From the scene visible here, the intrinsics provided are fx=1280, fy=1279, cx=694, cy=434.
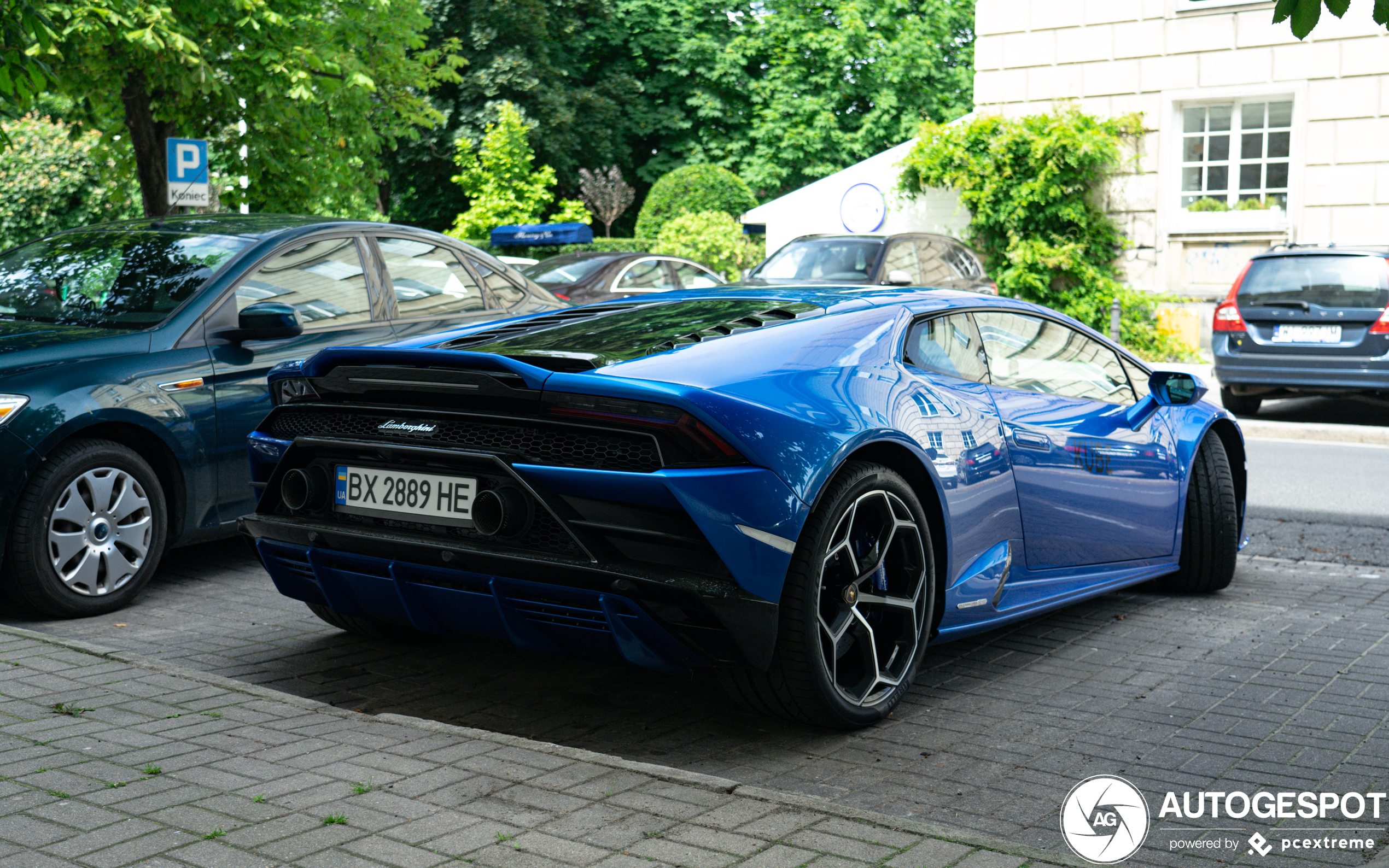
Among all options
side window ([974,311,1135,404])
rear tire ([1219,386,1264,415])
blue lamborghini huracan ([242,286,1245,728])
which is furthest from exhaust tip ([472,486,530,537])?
rear tire ([1219,386,1264,415])

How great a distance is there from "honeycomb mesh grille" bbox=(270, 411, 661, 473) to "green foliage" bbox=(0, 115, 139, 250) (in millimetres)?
23993

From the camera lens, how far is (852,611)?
148 inches

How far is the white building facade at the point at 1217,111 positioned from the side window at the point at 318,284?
15740 mm

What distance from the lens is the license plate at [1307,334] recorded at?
39.6 ft

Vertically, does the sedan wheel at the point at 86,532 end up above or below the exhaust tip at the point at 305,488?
below

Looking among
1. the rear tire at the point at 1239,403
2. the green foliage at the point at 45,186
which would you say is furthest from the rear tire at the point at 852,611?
the green foliage at the point at 45,186

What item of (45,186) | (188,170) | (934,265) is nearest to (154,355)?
(188,170)

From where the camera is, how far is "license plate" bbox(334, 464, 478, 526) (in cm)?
366

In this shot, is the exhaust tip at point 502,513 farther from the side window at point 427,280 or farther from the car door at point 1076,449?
the side window at point 427,280

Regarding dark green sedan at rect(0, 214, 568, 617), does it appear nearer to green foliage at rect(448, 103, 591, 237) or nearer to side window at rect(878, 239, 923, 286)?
side window at rect(878, 239, 923, 286)

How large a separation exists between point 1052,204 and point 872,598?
17189 mm

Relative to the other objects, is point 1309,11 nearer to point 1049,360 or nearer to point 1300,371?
point 1049,360

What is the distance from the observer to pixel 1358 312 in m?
11.9

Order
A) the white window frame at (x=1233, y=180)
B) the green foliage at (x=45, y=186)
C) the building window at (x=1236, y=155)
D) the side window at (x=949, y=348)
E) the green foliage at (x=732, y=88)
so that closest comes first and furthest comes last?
the side window at (x=949, y=348) → the white window frame at (x=1233, y=180) → the building window at (x=1236, y=155) → the green foliage at (x=45, y=186) → the green foliage at (x=732, y=88)
